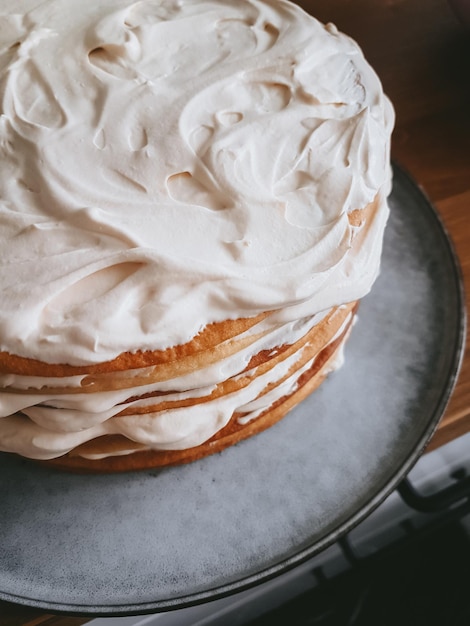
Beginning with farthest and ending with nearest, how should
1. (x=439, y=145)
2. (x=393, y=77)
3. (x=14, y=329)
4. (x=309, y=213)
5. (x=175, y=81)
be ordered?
(x=393, y=77)
(x=439, y=145)
(x=175, y=81)
(x=309, y=213)
(x=14, y=329)

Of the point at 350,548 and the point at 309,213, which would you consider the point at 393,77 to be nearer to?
the point at 309,213

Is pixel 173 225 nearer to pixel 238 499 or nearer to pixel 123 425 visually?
pixel 123 425

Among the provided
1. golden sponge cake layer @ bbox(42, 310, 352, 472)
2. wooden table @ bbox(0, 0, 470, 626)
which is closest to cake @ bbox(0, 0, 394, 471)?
golden sponge cake layer @ bbox(42, 310, 352, 472)

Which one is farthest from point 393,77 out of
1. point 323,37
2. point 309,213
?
point 309,213

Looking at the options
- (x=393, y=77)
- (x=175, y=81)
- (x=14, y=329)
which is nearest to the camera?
(x=14, y=329)

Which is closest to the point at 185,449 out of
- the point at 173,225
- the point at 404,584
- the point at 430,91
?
the point at 173,225

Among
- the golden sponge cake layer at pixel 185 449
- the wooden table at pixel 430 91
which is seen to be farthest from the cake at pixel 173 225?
the wooden table at pixel 430 91
